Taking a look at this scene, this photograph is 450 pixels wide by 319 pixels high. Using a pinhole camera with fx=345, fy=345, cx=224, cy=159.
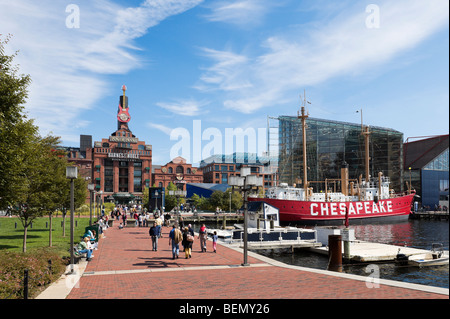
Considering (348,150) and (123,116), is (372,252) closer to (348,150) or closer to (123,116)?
(348,150)

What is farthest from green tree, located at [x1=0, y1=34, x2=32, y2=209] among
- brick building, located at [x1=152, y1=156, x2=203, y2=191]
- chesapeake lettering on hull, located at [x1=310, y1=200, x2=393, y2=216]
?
brick building, located at [x1=152, y1=156, x2=203, y2=191]

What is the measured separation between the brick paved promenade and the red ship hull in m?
35.8

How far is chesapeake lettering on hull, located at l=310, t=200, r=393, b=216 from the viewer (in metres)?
54.6

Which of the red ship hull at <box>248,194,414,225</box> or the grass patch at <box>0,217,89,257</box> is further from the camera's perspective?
the red ship hull at <box>248,194,414,225</box>

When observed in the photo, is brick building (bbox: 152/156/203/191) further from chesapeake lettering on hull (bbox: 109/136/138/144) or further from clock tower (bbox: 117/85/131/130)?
clock tower (bbox: 117/85/131/130)

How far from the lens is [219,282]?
12.6 metres

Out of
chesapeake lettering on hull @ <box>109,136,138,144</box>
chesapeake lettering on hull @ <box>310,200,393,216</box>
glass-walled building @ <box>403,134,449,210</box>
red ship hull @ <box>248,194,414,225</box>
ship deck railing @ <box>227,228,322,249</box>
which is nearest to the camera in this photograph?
ship deck railing @ <box>227,228,322,249</box>

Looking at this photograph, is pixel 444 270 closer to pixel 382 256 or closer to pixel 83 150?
pixel 382 256

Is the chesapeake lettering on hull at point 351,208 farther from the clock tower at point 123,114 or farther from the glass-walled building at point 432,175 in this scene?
the clock tower at point 123,114

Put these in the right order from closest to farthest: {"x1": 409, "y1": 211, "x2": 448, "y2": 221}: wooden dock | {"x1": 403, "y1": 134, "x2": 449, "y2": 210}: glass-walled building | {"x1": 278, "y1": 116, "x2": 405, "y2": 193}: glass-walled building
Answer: {"x1": 409, "y1": 211, "x2": 448, "y2": 221}: wooden dock → {"x1": 403, "y1": 134, "x2": 449, "y2": 210}: glass-walled building → {"x1": 278, "y1": 116, "x2": 405, "y2": 193}: glass-walled building

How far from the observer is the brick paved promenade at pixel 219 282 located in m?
10.6
